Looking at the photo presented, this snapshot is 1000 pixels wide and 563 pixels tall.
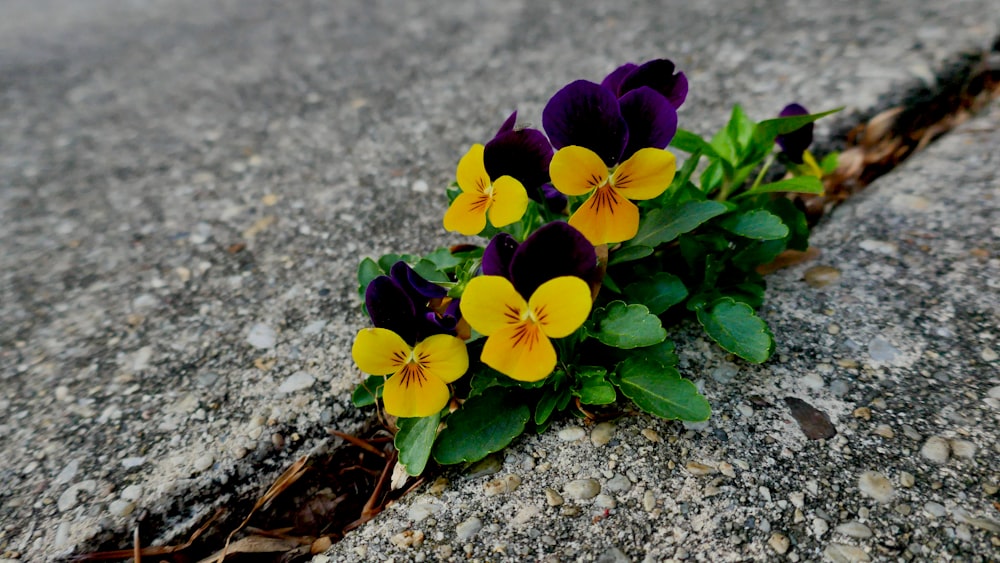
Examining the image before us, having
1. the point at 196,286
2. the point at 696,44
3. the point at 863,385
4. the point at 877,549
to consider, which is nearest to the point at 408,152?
the point at 196,286

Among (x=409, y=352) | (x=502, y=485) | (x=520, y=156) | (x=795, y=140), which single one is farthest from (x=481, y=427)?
(x=795, y=140)

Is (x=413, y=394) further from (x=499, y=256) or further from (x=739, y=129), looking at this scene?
(x=739, y=129)

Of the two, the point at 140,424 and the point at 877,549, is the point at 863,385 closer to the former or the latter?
the point at 877,549

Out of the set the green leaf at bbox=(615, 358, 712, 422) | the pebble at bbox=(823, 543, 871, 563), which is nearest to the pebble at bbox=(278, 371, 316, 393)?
the green leaf at bbox=(615, 358, 712, 422)

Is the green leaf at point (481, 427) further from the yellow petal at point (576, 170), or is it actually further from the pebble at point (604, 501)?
the yellow petal at point (576, 170)

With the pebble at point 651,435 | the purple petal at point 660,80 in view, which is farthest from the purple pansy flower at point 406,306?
the purple petal at point 660,80
